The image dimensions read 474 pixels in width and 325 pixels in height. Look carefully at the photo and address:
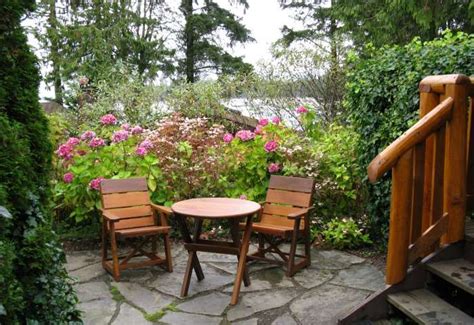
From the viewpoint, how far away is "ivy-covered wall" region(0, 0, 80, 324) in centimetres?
208

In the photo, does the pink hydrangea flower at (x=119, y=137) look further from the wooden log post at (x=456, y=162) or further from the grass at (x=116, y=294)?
the wooden log post at (x=456, y=162)

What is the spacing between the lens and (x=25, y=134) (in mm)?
2301

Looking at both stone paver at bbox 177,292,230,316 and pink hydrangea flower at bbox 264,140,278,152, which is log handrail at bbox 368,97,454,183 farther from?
pink hydrangea flower at bbox 264,140,278,152

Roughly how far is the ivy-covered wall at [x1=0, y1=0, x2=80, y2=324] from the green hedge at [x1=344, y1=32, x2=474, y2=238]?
286 centimetres

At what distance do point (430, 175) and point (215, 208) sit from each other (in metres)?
1.66

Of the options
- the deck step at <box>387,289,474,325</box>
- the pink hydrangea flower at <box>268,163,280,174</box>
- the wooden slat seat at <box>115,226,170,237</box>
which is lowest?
the deck step at <box>387,289,474,325</box>

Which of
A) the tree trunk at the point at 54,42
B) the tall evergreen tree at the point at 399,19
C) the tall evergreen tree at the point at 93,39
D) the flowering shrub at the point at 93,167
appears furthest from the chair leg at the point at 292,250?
the tree trunk at the point at 54,42

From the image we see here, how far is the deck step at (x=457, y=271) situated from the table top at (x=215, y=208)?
1387mm

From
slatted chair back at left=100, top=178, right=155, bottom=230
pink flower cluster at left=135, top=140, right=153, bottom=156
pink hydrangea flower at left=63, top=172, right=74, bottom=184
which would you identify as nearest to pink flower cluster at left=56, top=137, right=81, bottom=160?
pink hydrangea flower at left=63, top=172, right=74, bottom=184

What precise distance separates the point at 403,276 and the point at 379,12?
678 centimetres

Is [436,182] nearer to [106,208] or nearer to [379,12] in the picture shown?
[106,208]

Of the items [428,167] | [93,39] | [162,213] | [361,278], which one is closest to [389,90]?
[428,167]

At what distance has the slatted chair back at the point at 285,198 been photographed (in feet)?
13.9

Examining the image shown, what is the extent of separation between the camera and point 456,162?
2.79m
